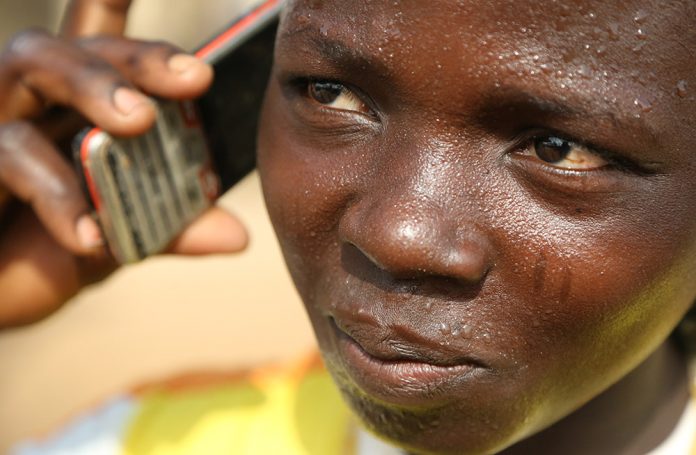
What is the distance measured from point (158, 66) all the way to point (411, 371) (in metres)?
0.59

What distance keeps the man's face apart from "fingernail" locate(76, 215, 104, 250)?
41 cm

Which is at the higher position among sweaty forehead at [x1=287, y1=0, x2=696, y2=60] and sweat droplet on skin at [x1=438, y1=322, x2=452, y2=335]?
sweaty forehead at [x1=287, y1=0, x2=696, y2=60]

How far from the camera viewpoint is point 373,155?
3.09 ft

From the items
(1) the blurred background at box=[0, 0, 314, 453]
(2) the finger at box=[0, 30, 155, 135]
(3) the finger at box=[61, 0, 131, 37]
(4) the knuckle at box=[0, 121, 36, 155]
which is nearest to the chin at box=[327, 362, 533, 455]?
(2) the finger at box=[0, 30, 155, 135]

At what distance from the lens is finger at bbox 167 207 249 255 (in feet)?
4.59

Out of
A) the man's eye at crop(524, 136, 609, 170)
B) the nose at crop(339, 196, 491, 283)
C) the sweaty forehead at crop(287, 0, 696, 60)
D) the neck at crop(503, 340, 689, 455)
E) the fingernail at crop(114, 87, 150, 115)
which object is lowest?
the neck at crop(503, 340, 689, 455)

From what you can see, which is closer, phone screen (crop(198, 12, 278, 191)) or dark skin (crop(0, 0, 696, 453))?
dark skin (crop(0, 0, 696, 453))

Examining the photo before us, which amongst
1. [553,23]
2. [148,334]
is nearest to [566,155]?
[553,23]

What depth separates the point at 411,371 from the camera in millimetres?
935

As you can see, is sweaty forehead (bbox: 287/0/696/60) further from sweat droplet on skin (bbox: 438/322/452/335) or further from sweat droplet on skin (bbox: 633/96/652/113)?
sweat droplet on skin (bbox: 438/322/452/335)

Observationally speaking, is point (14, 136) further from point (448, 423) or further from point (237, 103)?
point (448, 423)

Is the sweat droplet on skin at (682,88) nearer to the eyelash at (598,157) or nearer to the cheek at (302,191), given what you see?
the eyelash at (598,157)

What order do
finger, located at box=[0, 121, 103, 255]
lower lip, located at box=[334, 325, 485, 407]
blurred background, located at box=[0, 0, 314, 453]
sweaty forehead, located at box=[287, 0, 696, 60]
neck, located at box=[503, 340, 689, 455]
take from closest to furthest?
sweaty forehead, located at box=[287, 0, 696, 60], lower lip, located at box=[334, 325, 485, 407], neck, located at box=[503, 340, 689, 455], finger, located at box=[0, 121, 103, 255], blurred background, located at box=[0, 0, 314, 453]

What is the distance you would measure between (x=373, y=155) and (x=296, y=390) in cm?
69
